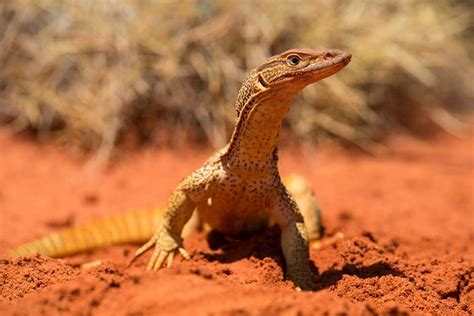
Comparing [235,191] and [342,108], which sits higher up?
A: [342,108]

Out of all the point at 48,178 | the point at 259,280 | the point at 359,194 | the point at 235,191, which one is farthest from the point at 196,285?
the point at 48,178

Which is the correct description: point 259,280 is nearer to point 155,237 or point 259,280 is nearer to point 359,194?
point 155,237

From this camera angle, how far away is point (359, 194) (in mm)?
8180

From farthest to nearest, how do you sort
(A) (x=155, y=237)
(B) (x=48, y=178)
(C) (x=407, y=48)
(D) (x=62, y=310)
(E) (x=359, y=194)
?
(C) (x=407, y=48) < (B) (x=48, y=178) < (E) (x=359, y=194) < (A) (x=155, y=237) < (D) (x=62, y=310)

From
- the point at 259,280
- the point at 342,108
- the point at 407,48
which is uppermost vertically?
the point at 407,48

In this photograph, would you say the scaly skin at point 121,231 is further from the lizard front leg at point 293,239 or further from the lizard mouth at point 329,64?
the lizard mouth at point 329,64

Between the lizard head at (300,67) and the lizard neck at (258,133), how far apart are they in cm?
11

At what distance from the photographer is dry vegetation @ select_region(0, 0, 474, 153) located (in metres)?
9.26

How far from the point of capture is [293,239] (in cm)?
446

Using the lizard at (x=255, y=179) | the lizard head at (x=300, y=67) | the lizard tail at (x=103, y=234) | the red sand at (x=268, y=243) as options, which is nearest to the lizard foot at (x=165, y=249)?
the lizard at (x=255, y=179)

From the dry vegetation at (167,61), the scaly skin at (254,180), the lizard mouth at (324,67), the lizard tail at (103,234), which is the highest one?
Result: the dry vegetation at (167,61)

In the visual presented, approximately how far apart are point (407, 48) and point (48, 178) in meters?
5.74

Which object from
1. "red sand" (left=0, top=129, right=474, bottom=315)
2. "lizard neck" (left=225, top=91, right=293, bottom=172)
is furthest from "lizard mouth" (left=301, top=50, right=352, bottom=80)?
"red sand" (left=0, top=129, right=474, bottom=315)

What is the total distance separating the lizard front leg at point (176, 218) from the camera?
4523 mm
